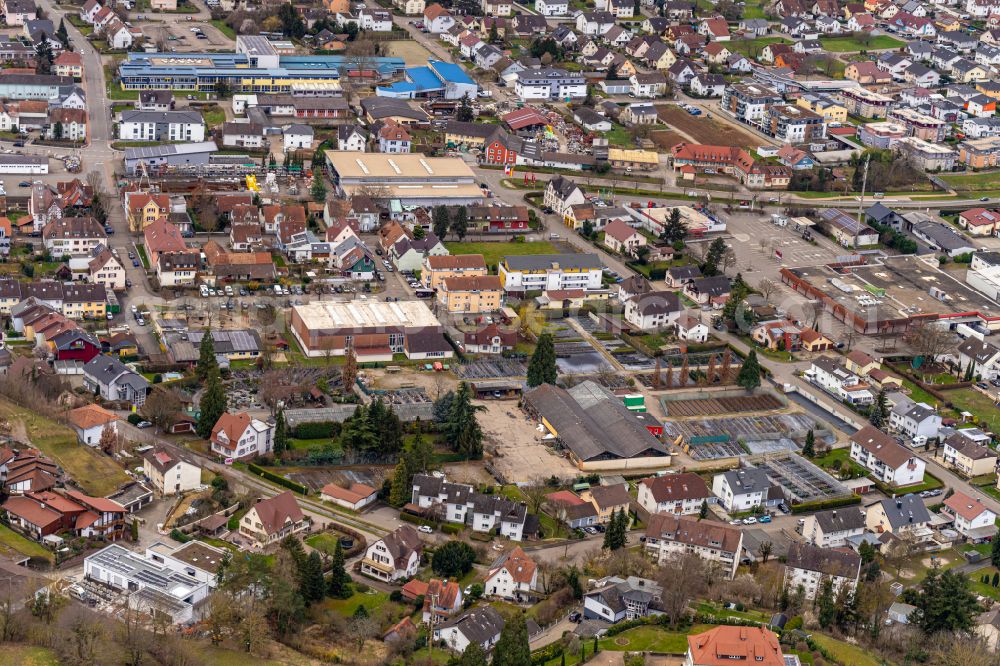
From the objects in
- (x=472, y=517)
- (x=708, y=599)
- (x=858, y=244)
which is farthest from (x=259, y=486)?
(x=858, y=244)

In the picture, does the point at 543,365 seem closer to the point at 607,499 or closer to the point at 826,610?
the point at 607,499

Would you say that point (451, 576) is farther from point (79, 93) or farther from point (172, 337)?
point (79, 93)

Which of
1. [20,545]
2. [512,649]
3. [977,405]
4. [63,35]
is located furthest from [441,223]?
[63,35]

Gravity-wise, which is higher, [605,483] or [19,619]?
[19,619]

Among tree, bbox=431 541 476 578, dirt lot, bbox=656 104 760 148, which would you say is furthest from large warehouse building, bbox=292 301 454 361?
dirt lot, bbox=656 104 760 148

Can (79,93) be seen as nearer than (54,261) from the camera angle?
No

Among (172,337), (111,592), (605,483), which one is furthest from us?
(172,337)

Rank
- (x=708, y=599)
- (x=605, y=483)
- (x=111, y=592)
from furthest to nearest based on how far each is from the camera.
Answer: (x=605, y=483), (x=708, y=599), (x=111, y=592)
